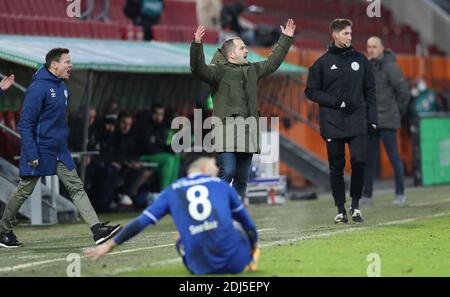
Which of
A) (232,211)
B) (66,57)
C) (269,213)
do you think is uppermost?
(66,57)

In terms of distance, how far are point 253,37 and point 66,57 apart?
1177cm

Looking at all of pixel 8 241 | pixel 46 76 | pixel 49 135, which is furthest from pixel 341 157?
pixel 8 241

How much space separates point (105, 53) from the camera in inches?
725

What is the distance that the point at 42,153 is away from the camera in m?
12.7

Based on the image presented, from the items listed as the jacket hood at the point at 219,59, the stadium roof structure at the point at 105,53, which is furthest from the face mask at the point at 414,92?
the jacket hood at the point at 219,59

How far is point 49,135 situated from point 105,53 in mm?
5835

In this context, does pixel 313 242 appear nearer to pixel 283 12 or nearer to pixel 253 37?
pixel 253 37

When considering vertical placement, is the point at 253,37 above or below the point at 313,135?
above

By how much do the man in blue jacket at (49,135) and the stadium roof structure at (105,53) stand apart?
2.91 m

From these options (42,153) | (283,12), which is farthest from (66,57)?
(283,12)

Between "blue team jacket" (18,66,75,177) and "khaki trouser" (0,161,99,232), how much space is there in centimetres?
9

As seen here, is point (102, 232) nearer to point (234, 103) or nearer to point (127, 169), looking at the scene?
point (234, 103)

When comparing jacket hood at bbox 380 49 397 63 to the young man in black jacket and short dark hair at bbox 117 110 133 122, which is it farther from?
short dark hair at bbox 117 110 133 122

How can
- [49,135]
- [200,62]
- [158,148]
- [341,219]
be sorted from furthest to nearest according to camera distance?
[158,148] < [341,219] < [49,135] < [200,62]
